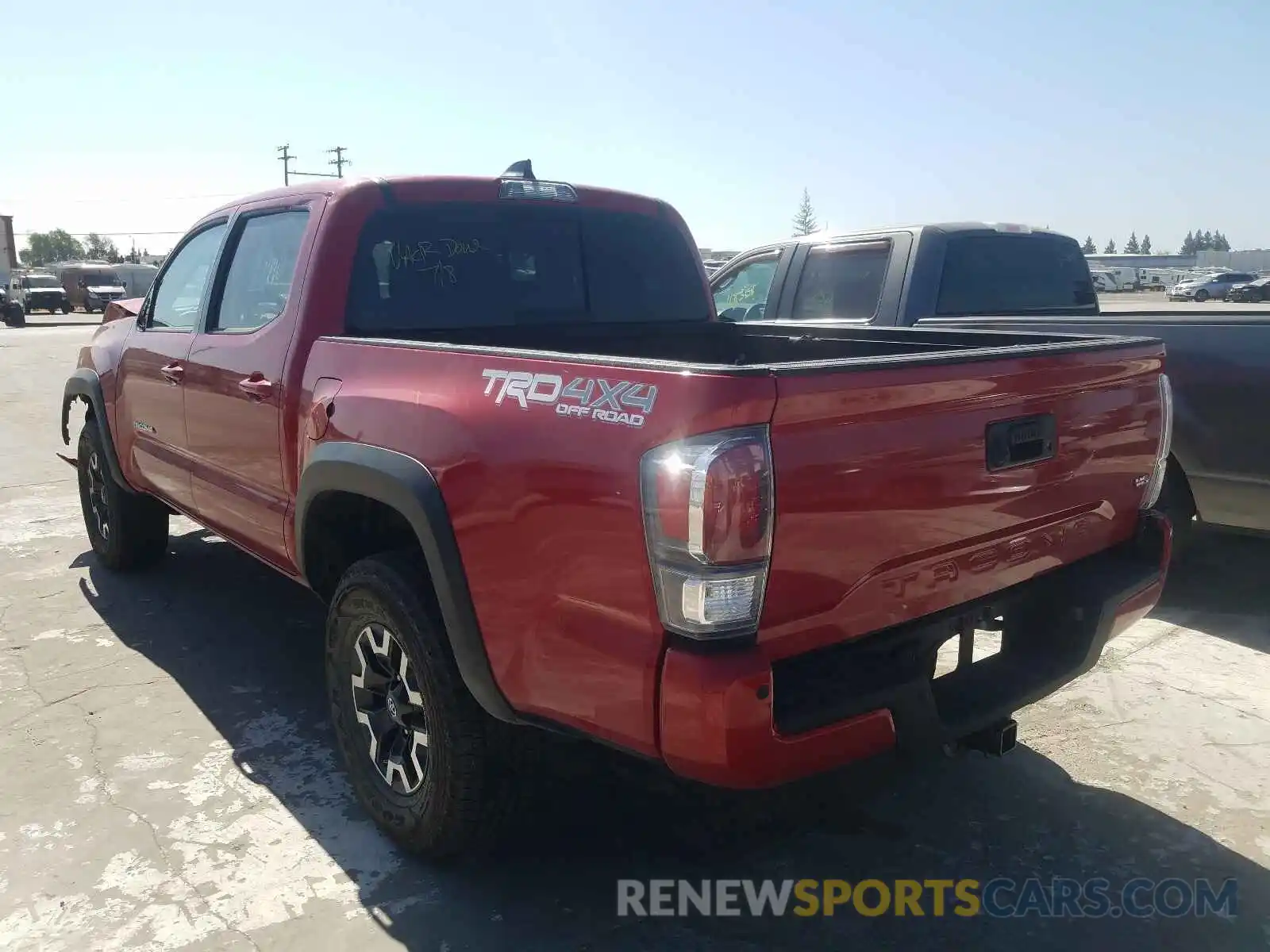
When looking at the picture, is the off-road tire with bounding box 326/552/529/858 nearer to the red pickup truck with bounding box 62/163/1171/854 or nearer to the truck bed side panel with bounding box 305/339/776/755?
the red pickup truck with bounding box 62/163/1171/854

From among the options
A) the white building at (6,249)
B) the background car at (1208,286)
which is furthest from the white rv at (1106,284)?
the white building at (6,249)

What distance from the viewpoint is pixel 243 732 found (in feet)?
12.5

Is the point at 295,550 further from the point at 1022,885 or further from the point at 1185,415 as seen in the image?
the point at 1185,415

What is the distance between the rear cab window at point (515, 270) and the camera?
11.6ft

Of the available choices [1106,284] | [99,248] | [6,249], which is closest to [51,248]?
[99,248]

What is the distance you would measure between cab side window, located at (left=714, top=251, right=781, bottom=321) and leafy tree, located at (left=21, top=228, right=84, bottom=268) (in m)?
138

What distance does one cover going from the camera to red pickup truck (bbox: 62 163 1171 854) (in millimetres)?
2045

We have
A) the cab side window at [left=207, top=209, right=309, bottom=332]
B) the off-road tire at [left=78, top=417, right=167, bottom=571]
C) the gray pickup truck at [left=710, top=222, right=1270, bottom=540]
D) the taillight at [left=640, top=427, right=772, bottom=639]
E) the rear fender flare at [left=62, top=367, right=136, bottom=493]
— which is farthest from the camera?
the off-road tire at [left=78, top=417, right=167, bottom=571]

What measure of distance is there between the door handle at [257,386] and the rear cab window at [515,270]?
37 cm

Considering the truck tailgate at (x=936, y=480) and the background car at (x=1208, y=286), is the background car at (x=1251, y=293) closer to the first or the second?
the background car at (x=1208, y=286)

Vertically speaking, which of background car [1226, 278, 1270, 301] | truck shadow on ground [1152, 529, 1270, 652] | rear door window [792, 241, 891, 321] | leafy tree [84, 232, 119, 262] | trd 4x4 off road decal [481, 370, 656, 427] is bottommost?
truck shadow on ground [1152, 529, 1270, 652]

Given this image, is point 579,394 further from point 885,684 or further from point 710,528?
point 885,684

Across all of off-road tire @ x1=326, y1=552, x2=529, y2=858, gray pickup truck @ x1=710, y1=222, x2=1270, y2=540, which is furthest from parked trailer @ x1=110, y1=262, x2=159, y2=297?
off-road tire @ x1=326, y1=552, x2=529, y2=858

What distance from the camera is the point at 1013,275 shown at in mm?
6219
